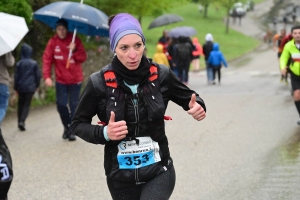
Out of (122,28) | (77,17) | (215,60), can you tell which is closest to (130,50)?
(122,28)

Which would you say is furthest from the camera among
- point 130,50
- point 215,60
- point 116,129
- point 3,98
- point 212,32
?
point 212,32

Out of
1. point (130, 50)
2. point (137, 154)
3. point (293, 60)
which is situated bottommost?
point (293, 60)

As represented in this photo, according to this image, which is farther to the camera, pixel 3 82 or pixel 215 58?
pixel 215 58

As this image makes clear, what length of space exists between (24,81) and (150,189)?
7975 millimetres

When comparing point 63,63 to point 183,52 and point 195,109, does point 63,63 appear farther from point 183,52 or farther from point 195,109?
point 183,52

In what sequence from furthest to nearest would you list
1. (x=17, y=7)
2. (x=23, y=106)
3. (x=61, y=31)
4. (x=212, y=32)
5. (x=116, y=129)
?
(x=212, y=32)
(x=17, y=7)
(x=23, y=106)
(x=61, y=31)
(x=116, y=129)

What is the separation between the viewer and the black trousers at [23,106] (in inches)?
455

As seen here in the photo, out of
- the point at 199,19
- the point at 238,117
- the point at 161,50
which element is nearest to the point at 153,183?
the point at 238,117

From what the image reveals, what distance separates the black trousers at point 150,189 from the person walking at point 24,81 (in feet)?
25.3

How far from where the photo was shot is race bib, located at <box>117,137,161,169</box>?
158 inches

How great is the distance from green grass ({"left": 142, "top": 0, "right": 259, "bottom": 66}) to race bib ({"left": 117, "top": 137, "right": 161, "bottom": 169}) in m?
30.8

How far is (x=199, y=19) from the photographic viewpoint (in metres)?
63.0

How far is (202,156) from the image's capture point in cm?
899

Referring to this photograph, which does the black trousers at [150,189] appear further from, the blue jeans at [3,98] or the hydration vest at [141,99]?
the blue jeans at [3,98]
